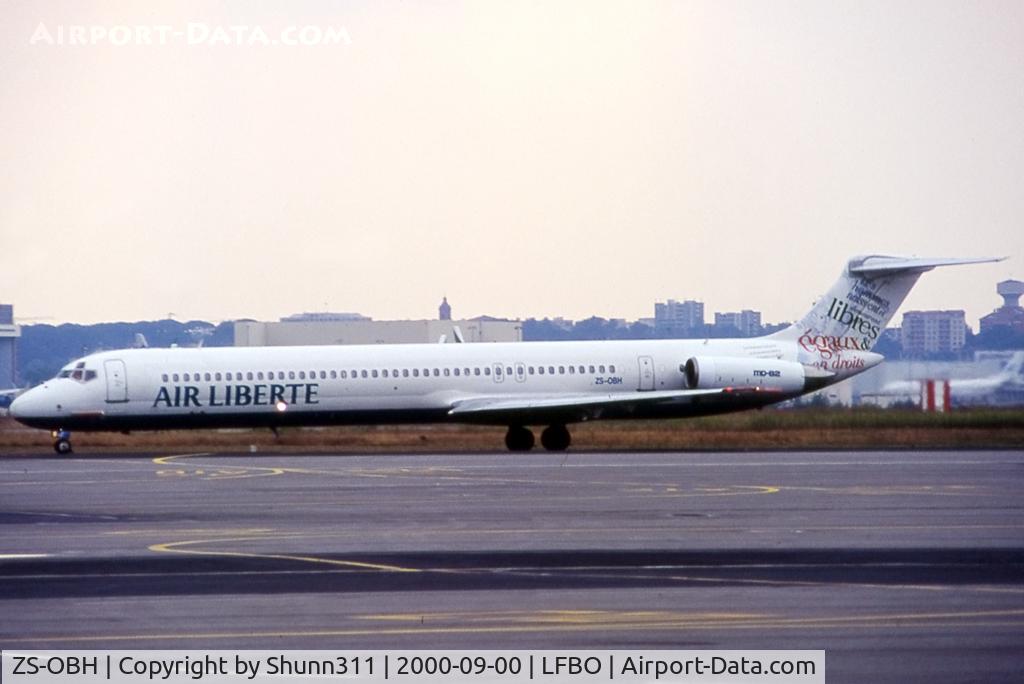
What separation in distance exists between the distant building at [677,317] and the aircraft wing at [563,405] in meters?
40.6

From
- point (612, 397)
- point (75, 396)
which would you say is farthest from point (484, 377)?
point (75, 396)

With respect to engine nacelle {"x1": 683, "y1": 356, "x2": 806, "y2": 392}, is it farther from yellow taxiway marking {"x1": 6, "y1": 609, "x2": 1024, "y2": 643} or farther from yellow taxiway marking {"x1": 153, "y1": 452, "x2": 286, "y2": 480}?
yellow taxiway marking {"x1": 6, "y1": 609, "x2": 1024, "y2": 643}

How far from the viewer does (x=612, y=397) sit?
3984cm

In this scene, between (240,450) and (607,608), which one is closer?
(607,608)

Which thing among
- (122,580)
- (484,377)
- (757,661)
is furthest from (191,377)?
(757,661)

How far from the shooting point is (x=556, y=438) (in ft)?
132

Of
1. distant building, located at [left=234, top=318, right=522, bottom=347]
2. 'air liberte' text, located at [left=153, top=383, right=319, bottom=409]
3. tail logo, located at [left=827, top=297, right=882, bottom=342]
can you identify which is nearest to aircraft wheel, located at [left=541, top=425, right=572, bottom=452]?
'air liberte' text, located at [left=153, top=383, right=319, bottom=409]

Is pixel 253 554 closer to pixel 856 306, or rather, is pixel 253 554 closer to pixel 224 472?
pixel 224 472

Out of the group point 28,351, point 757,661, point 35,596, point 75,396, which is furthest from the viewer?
point 28,351

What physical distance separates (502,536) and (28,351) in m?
80.4

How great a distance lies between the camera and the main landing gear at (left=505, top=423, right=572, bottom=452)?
1581 inches

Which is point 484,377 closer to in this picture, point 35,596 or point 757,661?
point 35,596

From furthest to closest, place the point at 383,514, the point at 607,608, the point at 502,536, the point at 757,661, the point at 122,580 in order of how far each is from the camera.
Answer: the point at 383,514, the point at 502,536, the point at 122,580, the point at 607,608, the point at 757,661

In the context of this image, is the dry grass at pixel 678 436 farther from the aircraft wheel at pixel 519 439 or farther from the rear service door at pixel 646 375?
the rear service door at pixel 646 375
